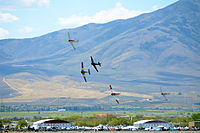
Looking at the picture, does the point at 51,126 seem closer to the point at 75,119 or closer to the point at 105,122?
the point at 105,122

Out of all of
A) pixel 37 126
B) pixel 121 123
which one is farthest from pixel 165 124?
pixel 37 126

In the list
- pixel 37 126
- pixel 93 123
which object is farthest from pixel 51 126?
pixel 93 123

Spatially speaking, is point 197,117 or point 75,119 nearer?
point 197,117

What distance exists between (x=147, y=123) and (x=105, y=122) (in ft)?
77.2

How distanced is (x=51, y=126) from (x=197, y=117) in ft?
185

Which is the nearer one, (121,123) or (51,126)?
(51,126)

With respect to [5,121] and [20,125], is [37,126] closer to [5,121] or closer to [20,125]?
[20,125]

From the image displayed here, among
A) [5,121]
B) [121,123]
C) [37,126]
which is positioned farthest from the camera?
[5,121]

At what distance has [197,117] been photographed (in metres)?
165

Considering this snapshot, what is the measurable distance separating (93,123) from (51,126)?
22157mm

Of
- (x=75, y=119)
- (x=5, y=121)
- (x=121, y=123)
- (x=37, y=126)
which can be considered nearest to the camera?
(x=37, y=126)

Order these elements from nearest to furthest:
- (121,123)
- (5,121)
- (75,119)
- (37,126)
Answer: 1. (37,126)
2. (121,123)
3. (5,121)
4. (75,119)

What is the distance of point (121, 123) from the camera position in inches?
6260

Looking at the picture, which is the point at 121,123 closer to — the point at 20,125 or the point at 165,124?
the point at 165,124
